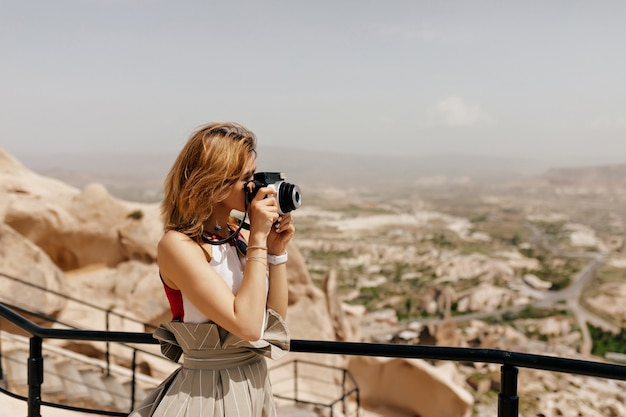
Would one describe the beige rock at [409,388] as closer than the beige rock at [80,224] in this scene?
No

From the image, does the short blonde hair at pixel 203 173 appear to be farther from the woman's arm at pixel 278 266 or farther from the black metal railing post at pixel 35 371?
the black metal railing post at pixel 35 371

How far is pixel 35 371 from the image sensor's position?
2803mm

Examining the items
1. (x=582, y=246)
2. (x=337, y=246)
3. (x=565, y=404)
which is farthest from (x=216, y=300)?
(x=582, y=246)

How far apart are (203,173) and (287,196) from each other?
273 mm

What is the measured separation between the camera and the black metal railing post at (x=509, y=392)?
1.98 metres

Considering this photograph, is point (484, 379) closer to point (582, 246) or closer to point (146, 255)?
point (146, 255)

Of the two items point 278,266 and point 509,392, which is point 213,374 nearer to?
point 278,266

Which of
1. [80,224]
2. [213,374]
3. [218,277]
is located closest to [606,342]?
[80,224]

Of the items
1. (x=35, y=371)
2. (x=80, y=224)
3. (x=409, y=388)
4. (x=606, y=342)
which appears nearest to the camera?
(x=35, y=371)

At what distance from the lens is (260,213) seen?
1.89 meters

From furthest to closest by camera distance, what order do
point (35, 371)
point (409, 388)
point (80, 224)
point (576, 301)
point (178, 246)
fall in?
point (576, 301)
point (409, 388)
point (80, 224)
point (35, 371)
point (178, 246)

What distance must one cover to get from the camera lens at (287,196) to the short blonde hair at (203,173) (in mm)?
140

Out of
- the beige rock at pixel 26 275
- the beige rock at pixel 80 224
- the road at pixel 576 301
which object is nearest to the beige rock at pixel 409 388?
the beige rock at pixel 80 224

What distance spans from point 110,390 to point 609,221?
197 metres
